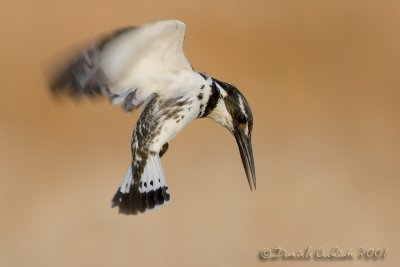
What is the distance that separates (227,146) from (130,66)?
10.2 feet

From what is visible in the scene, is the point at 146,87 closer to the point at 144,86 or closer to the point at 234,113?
the point at 144,86

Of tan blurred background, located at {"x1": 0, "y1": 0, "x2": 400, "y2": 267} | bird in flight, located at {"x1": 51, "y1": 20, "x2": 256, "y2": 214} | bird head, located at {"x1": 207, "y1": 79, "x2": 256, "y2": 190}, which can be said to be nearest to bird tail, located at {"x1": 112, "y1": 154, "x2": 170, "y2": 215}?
bird in flight, located at {"x1": 51, "y1": 20, "x2": 256, "y2": 214}

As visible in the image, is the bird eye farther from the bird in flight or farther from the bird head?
the bird in flight

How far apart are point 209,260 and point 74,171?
111cm

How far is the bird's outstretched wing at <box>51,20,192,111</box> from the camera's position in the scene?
190 inches

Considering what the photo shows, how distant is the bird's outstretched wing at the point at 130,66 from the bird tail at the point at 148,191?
243mm

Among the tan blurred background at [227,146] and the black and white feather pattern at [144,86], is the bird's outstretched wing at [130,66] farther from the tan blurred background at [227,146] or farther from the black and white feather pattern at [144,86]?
the tan blurred background at [227,146]

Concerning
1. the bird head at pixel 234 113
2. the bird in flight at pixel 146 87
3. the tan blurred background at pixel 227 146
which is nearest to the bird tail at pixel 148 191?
the bird in flight at pixel 146 87

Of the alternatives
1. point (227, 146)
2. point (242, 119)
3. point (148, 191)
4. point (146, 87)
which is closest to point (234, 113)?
point (242, 119)

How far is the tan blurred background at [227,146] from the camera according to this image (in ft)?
24.4

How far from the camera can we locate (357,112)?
8.46m

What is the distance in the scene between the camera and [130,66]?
4.96 meters

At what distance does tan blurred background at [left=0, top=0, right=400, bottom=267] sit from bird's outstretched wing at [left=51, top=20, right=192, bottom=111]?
2.42m

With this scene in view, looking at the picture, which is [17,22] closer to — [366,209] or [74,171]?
[74,171]
